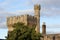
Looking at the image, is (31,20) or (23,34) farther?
(31,20)

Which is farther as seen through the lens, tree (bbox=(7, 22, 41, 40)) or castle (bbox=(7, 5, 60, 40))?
castle (bbox=(7, 5, 60, 40))

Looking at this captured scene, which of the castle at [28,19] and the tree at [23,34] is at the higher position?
the castle at [28,19]

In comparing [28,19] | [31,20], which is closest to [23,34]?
[28,19]

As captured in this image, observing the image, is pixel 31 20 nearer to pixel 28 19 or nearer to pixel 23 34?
pixel 28 19

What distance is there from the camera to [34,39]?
28625 millimetres

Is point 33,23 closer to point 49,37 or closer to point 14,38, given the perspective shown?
point 49,37

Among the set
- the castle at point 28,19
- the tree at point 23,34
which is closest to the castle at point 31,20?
the castle at point 28,19

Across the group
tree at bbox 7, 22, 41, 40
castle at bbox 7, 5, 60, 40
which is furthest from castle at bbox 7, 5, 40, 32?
tree at bbox 7, 22, 41, 40

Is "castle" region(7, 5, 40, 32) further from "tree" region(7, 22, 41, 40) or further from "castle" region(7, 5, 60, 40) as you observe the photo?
"tree" region(7, 22, 41, 40)

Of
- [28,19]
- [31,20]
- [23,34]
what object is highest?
[28,19]

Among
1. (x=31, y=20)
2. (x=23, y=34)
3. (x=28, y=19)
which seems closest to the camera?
(x=23, y=34)

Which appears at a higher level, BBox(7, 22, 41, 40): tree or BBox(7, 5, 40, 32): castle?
BBox(7, 5, 40, 32): castle

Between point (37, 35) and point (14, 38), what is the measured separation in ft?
10.2

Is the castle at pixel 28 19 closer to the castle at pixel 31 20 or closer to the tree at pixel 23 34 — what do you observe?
the castle at pixel 31 20
